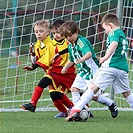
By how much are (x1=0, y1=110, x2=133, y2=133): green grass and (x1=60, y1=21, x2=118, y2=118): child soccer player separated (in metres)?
0.32

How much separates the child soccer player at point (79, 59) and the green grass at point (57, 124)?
0.32 m

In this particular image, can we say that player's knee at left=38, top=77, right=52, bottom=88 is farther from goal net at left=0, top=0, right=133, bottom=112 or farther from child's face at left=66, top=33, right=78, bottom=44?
goal net at left=0, top=0, right=133, bottom=112

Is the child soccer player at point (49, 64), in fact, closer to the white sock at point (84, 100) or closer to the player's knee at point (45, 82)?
the player's knee at point (45, 82)

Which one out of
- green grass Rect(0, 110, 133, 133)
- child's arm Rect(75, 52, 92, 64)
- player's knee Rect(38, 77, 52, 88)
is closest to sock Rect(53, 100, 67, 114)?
green grass Rect(0, 110, 133, 133)

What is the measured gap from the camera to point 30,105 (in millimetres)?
8602

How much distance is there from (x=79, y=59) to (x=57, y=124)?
85cm

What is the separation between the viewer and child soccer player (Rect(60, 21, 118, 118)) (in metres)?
8.24

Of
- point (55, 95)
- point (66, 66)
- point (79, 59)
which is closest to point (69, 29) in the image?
point (79, 59)

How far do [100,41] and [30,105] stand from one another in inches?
92.8

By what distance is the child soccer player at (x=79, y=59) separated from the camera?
8241mm

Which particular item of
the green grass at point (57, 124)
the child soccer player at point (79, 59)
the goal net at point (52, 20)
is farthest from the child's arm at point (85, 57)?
the goal net at point (52, 20)

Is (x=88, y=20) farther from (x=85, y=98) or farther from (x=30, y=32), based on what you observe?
(x=85, y=98)

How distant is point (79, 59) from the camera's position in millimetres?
8102

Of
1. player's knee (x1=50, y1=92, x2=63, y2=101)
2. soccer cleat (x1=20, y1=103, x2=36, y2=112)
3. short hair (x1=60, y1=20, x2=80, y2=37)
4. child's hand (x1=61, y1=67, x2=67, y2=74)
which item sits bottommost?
soccer cleat (x1=20, y1=103, x2=36, y2=112)
